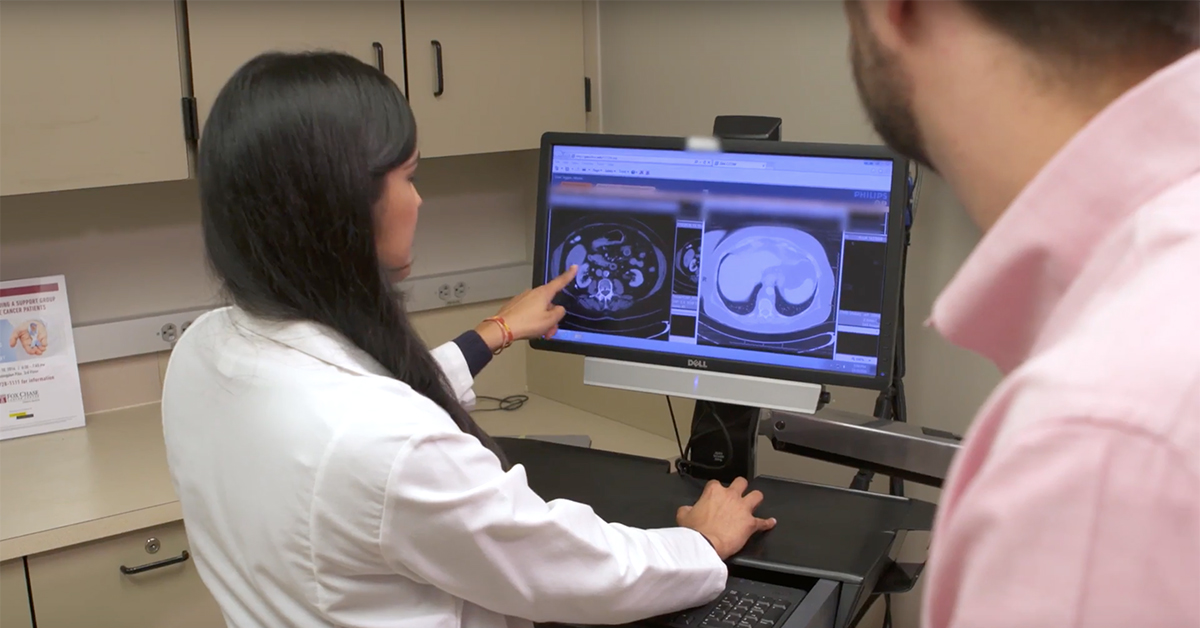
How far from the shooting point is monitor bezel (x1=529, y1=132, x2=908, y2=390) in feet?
4.70

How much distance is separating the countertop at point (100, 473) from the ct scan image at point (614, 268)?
60cm

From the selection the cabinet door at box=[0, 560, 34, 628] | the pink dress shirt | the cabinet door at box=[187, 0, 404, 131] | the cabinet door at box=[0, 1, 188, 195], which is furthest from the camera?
the cabinet door at box=[187, 0, 404, 131]

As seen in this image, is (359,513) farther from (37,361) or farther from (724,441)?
(37,361)

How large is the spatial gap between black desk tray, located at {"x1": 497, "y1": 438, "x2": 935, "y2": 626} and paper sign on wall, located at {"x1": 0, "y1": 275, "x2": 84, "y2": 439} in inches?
39.4

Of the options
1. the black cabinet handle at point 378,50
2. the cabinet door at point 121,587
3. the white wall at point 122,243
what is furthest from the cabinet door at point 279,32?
the cabinet door at point 121,587

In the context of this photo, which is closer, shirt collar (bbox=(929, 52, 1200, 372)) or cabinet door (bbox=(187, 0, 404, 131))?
shirt collar (bbox=(929, 52, 1200, 372))

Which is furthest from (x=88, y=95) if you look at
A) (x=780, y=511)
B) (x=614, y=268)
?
(x=780, y=511)

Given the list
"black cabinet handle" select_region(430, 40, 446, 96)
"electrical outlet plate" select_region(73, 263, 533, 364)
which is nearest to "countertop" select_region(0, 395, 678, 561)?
"electrical outlet plate" select_region(73, 263, 533, 364)

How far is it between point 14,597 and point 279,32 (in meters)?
1.10

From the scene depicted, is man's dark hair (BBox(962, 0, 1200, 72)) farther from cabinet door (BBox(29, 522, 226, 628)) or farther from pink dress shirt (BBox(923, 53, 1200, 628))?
Result: cabinet door (BBox(29, 522, 226, 628))

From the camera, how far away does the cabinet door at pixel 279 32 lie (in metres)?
1.97

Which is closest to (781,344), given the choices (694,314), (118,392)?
(694,314)

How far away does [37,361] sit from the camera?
2.14 m

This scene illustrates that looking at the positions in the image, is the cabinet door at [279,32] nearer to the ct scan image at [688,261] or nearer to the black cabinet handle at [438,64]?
the black cabinet handle at [438,64]
